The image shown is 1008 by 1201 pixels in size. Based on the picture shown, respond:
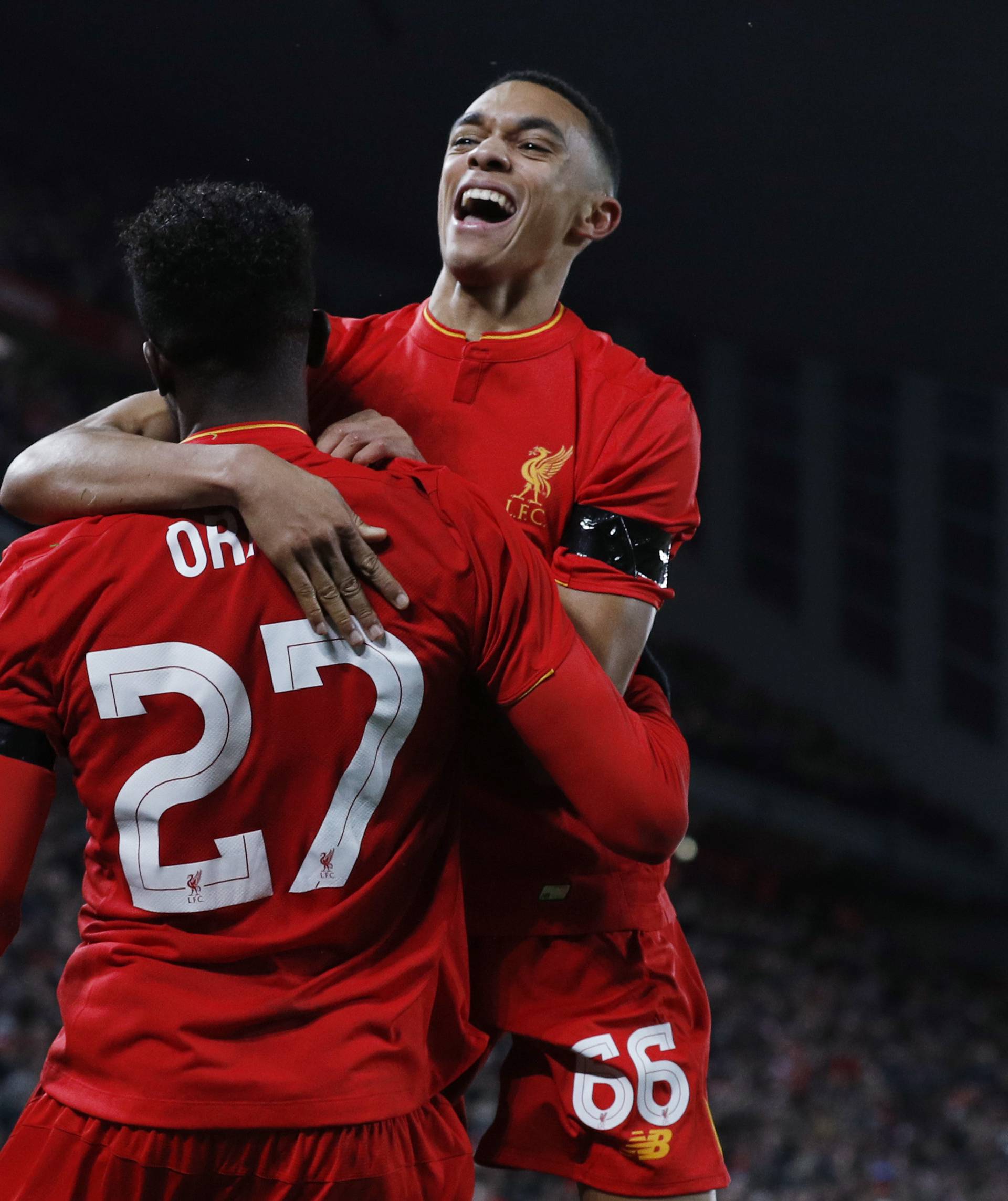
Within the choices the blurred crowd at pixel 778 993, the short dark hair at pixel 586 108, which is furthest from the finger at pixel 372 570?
the blurred crowd at pixel 778 993

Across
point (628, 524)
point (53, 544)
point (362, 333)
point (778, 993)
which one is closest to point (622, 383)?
point (628, 524)

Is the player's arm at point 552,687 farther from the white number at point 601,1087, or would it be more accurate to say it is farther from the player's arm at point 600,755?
the white number at point 601,1087

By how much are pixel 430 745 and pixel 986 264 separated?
9.94m

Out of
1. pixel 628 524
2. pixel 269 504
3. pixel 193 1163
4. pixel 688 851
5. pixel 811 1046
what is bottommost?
pixel 688 851

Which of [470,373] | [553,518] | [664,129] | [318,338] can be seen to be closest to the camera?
[318,338]

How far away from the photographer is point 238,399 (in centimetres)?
182

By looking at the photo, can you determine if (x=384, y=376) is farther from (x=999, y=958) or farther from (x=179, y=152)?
(x=999, y=958)

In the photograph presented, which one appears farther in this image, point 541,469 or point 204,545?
point 541,469

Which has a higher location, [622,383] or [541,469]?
[622,383]

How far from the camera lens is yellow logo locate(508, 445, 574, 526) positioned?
2.25 meters

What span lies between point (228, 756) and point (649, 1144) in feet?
3.80

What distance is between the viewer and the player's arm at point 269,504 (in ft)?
5.51

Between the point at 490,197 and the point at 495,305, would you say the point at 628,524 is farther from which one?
the point at 490,197

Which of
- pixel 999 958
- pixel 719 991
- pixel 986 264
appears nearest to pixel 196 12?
pixel 986 264
